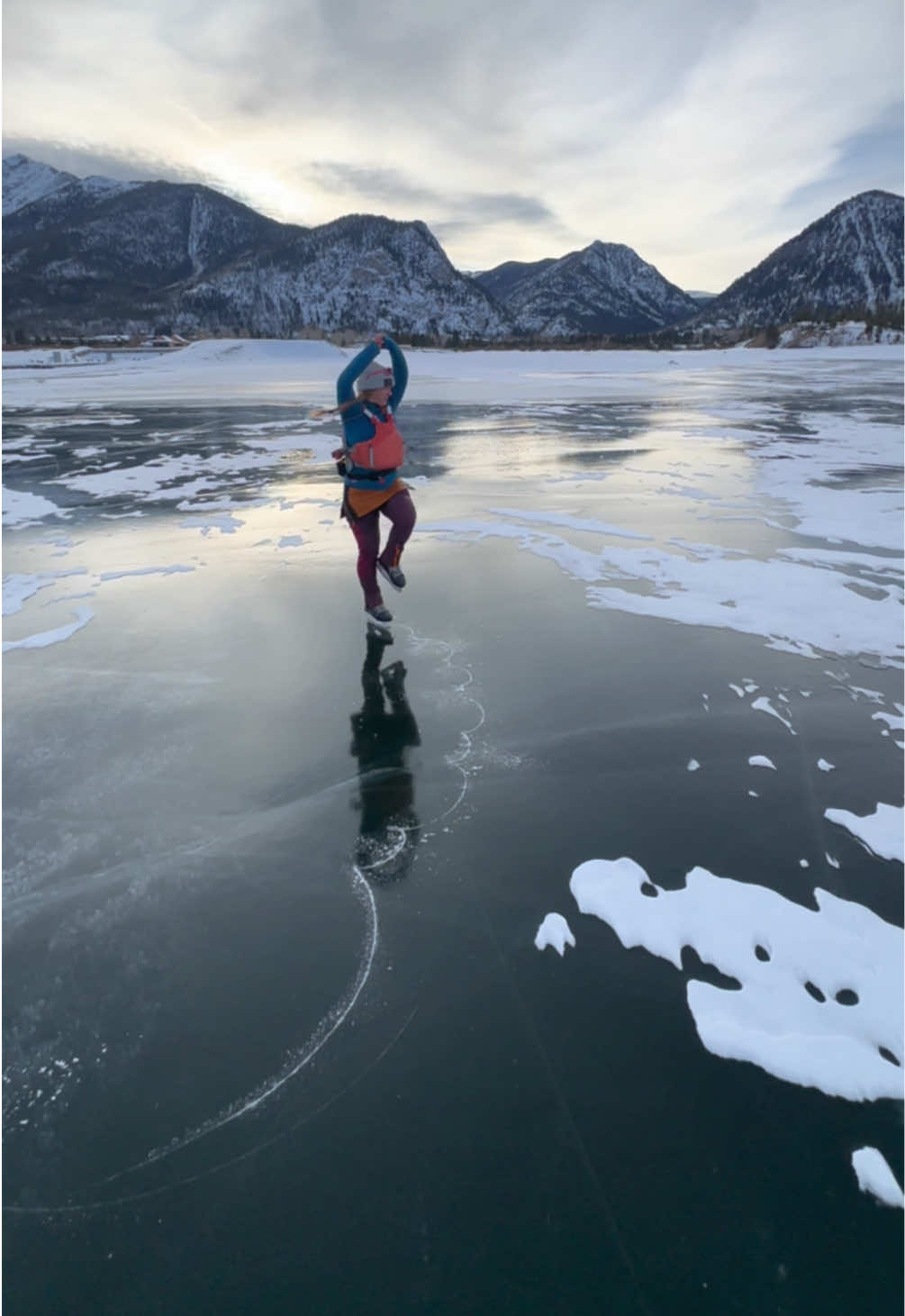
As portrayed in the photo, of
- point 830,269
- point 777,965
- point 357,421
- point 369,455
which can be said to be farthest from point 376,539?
point 830,269

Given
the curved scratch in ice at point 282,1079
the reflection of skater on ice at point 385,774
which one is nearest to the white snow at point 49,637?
the reflection of skater on ice at point 385,774

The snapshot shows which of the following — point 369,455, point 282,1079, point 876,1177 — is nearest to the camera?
point 876,1177

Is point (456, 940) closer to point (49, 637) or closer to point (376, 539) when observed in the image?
point (376, 539)

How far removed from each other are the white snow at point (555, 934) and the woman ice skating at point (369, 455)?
103 inches

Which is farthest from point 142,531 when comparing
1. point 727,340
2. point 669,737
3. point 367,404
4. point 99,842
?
point 727,340

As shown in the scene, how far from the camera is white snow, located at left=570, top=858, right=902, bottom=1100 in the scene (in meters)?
1.85

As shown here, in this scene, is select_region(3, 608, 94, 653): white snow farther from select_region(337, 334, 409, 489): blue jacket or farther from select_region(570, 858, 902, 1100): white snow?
select_region(570, 858, 902, 1100): white snow

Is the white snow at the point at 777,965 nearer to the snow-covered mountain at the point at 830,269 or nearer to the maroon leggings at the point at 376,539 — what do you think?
the maroon leggings at the point at 376,539

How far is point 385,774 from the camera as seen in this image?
10.1 feet

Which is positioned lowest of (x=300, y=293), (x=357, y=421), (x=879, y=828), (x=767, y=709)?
(x=879, y=828)

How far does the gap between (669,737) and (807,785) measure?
60cm

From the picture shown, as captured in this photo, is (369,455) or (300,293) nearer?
(369,455)

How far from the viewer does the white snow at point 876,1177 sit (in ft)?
5.04

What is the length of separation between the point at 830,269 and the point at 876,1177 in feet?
719
